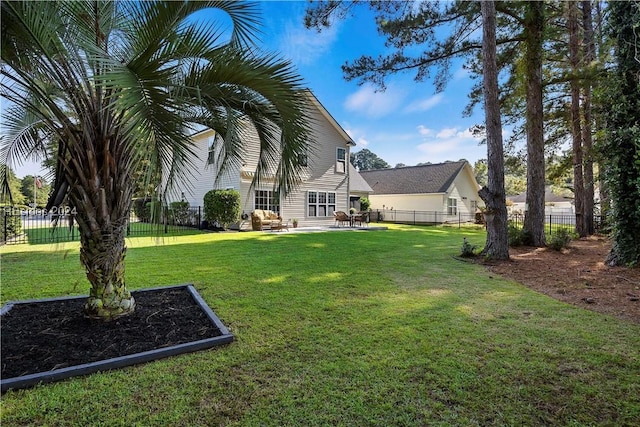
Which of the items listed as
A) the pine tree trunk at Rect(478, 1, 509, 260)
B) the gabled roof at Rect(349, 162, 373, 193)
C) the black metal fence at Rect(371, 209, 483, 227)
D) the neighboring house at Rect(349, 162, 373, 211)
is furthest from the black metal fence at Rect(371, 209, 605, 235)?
the pine tree trunk at Rect(478, 1, 509, 260)

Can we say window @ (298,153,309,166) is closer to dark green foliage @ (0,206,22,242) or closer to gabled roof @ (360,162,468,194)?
dark green foliage @ (0,206,22,242)

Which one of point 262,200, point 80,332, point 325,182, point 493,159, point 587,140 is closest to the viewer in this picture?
point 80,332

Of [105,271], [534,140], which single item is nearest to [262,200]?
[534,140]

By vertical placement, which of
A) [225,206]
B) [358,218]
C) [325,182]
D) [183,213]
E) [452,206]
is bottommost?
[358,218]

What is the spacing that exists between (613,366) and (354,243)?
834cm

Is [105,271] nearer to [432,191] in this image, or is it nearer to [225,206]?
[225,206]

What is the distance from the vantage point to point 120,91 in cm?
224

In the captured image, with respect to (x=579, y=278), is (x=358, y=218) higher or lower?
higher

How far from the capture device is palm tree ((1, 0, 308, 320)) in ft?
8.26

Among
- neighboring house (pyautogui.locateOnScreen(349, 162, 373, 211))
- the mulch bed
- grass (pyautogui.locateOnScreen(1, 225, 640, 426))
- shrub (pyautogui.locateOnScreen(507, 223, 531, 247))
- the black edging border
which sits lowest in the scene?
grass (pyautogui.locateOnScreen(1, 225, 640, 426))

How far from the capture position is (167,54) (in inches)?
113

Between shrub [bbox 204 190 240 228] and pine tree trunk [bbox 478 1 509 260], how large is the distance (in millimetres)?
10240

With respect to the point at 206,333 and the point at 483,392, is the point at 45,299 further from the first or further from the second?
the point at 483,392

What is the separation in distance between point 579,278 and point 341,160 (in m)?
14.7
